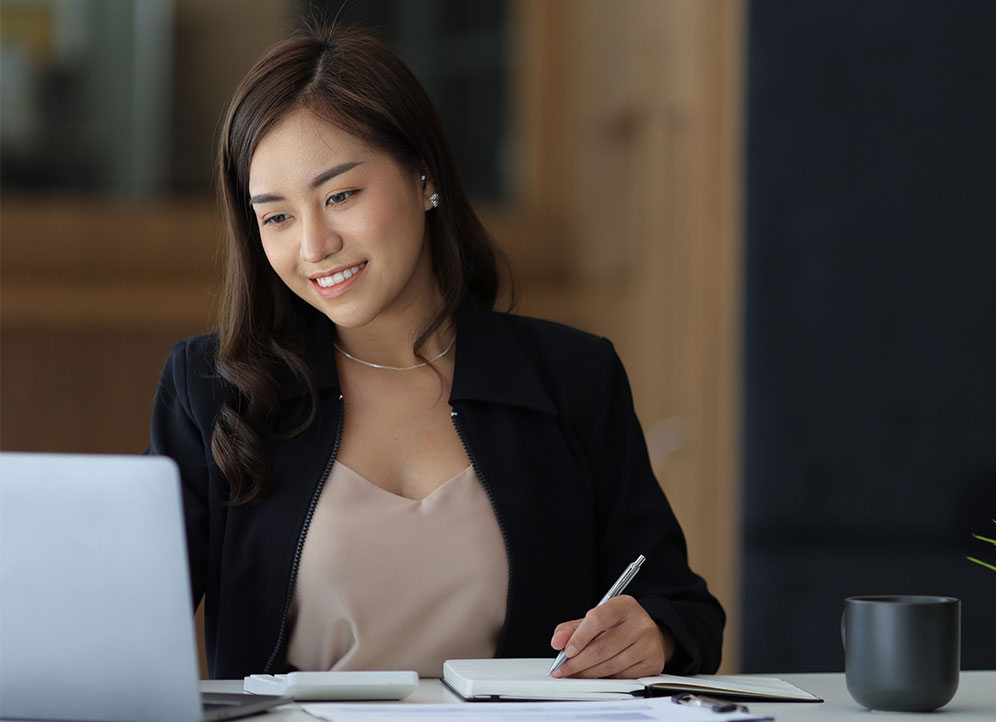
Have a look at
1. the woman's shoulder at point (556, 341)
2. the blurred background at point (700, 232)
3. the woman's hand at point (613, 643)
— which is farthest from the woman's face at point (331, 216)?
the blurred background at point (700, 232)

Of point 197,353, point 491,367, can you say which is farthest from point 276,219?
point 491,367

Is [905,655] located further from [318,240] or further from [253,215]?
[253,215]

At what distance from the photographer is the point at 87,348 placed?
3254mm

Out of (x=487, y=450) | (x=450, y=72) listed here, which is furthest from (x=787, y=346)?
(x=487, y=450)

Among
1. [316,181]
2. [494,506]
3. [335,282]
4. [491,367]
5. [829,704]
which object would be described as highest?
[316,181]

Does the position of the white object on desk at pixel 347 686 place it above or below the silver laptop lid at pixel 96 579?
below

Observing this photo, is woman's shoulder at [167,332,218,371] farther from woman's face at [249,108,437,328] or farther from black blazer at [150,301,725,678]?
woman's face at [249,108,437,328]

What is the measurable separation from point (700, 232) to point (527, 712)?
7.16 feet

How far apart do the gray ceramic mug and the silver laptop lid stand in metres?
0.57

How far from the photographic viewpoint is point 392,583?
143 cm

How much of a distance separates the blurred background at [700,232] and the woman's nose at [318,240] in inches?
59.3

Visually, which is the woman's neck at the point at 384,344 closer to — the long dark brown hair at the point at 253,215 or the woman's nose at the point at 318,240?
the long dark brown hair at the point at 253,215

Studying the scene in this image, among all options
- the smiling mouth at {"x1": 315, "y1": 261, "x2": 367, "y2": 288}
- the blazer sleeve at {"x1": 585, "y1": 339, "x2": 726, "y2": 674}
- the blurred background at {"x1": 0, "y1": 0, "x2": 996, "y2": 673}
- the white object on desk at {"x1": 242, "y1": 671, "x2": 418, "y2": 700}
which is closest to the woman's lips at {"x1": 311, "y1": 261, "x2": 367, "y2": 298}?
the smiling mouth at {"x1": 315, "y1": 261, "x2": 367, "y2": 288}

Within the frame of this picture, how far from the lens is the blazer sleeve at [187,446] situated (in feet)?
4.82
